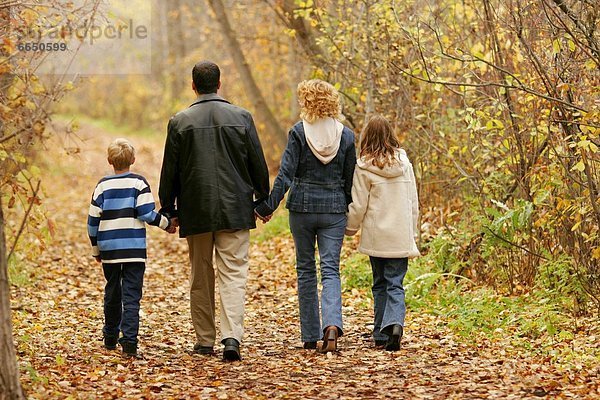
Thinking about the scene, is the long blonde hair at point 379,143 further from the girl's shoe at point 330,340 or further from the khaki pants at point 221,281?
the girl's shoe at point 330,340

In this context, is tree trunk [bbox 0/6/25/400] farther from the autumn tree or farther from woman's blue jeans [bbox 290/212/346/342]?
woman's blue jeans [bbox 290/212/346/342]

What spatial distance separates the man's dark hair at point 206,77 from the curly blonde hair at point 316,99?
0.66 metres

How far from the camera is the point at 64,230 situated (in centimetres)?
1445

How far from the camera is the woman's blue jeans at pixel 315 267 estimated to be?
6.93 metres

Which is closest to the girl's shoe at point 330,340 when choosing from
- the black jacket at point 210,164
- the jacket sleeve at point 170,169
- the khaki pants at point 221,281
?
the khaki pants at point 221,281

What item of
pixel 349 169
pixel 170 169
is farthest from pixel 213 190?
pixel 349 169

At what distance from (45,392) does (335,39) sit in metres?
6.80

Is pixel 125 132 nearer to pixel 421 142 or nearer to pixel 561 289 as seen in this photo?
pixel 421 142

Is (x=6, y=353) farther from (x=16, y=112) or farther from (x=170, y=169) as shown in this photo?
(x=16, y=112)

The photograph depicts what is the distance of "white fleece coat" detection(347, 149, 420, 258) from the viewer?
697 centimetres

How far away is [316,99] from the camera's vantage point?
6.88m

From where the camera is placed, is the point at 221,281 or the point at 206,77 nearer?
the point at 206,77

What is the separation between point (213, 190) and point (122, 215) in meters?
0.71

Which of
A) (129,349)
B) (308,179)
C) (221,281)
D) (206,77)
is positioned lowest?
(129,349)
